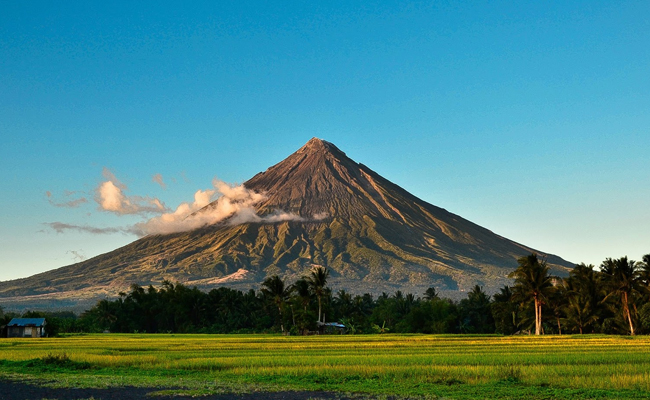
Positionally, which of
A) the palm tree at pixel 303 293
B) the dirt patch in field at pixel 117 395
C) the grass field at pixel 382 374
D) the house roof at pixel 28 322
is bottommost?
the grass field at pixel 382 374

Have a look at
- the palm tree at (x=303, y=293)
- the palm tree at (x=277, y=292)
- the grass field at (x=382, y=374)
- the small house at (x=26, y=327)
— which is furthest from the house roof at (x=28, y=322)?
the grass field at (x=382, y=374)

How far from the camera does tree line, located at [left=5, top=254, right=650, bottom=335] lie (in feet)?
246

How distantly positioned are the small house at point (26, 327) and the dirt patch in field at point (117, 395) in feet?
217

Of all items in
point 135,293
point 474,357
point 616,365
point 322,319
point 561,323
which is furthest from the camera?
point 135,293

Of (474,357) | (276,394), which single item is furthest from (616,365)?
(276,394)

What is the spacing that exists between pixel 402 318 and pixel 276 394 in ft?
272

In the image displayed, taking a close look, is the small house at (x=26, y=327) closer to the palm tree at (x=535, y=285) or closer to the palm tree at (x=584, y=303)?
the palm tree at (x=535, y=285)

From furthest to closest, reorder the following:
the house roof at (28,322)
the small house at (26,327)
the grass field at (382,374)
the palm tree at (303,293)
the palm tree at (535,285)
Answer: the palm tree at (303,293) < the house roof at (28,322) < the small house at (26,327) < the palm tree at (535,285) < the grass field at (382,374)

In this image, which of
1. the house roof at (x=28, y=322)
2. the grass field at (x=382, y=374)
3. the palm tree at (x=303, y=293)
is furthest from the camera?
the palm tree at (x=303, y=293)

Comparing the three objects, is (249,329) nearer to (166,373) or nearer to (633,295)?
(633,295)

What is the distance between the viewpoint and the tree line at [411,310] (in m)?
74.9

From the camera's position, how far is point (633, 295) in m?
74.9

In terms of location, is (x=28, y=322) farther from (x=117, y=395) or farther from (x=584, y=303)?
(x=117, y=395)

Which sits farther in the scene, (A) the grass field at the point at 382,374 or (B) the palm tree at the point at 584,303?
(B) the palm tree at the point at 584,303
